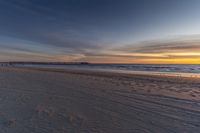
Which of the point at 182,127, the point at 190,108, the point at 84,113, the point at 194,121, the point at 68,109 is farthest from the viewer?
the point at 190,108

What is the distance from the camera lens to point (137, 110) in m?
6.61

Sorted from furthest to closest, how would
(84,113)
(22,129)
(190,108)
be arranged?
1. (190,108)
2. (84,113)
3. (22,129)

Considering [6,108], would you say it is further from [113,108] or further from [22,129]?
[113,108]

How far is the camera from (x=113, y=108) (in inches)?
269

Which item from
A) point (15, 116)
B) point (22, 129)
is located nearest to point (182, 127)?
point (22, 129)

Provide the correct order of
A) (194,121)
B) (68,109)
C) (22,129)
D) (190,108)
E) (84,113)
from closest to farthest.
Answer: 1. (22,129)
2. (194,121)
3. (84,113)
4. (68,109)
5. (190,108)

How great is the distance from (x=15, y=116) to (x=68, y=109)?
1.91 m

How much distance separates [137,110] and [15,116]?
4.56m

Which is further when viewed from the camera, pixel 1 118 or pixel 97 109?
pixel 97 109

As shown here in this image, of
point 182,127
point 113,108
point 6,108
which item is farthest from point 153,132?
point 6,108

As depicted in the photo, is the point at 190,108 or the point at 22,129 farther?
the point at 190,108

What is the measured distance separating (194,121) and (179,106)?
1.95m

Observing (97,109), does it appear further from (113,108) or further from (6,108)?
(6,108)

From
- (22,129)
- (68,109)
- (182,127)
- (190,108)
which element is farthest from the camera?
(190,108)
